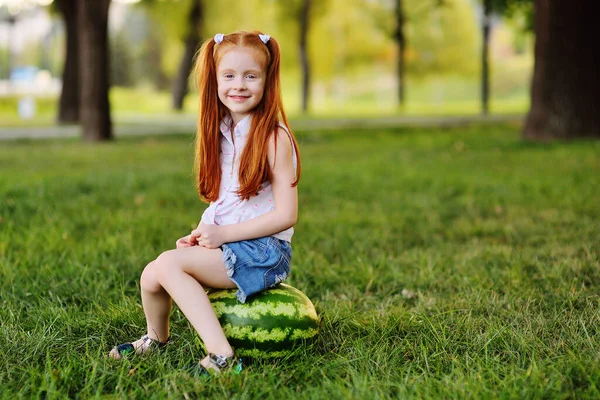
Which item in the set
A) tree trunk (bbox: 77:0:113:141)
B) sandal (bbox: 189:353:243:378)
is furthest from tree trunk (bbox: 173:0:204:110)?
sandal (bbox: 189:353:243:378)

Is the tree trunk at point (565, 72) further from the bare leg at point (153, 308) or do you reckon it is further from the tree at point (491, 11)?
the bare leg at point (153, 308)

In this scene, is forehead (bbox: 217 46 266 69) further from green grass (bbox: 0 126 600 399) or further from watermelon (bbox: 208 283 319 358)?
green grass (bbox: 0 126 600 399)

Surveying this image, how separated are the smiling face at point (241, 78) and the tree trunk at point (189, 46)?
110 feet

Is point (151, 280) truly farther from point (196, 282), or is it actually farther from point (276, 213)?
point (276, 213)

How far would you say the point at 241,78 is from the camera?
3451 millimetres

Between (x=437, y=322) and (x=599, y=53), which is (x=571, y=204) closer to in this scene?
(x=437, y=322)

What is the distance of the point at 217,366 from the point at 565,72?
11.6m

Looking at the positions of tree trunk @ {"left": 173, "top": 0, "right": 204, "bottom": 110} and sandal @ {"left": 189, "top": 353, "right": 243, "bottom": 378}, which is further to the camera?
tree trunk @ {"left": 173, "top": 0, "right": 204, "bottom": 110}

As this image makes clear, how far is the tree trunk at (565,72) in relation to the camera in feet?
42.7

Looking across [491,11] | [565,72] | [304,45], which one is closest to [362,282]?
[565,72]

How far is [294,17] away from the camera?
37.7m

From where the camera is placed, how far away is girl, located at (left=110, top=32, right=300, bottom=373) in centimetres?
338

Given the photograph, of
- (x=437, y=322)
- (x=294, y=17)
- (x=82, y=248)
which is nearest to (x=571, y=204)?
(x=437, y=322)

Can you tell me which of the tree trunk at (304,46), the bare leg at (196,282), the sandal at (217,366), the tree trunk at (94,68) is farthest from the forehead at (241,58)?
the tree trunk at (304,46)
